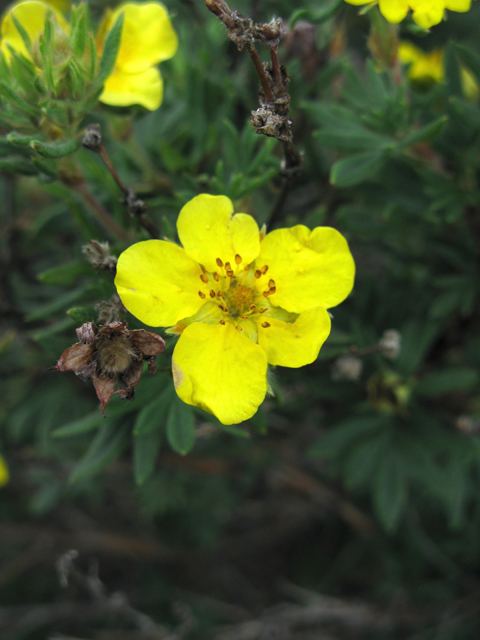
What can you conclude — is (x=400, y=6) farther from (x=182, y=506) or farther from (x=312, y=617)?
(x=312, y=617)

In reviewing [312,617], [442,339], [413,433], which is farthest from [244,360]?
[312,617]

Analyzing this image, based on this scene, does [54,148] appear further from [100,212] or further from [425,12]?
[425,12]

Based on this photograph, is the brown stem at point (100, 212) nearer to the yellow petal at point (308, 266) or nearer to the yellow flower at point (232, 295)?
Result: the yellow flower at point (232, 295)

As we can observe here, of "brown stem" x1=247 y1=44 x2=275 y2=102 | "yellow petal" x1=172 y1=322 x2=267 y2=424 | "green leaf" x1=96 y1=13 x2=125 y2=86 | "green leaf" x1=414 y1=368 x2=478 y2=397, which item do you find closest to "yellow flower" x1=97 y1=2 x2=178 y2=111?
"green leaf" x1=96 y1=13 x2=125 y2=86

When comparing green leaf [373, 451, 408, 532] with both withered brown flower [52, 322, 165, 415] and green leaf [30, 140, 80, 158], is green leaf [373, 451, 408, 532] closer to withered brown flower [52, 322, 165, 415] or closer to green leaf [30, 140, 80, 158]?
withered brown flower [52, 322, 165, 415]

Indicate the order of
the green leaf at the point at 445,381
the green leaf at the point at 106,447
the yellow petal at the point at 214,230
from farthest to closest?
the green leaf at the point at 445,381, the green leaf at the point at 106,447, the yellow petal at the point at 214,230

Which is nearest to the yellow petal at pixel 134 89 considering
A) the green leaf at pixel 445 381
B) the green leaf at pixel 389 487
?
the green leaf at pixel 445 381
